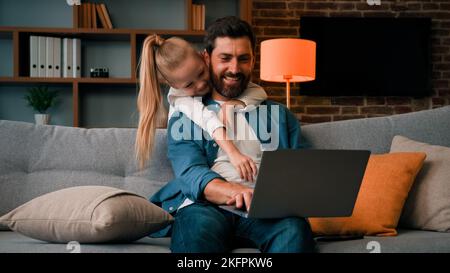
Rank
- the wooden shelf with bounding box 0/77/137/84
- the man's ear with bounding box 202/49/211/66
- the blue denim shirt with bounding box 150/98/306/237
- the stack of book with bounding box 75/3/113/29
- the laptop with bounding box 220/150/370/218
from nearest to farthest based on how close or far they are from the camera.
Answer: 1. the laptop with bounding box 220/150/370/218
2. the blue denim shirt with bounding box 150/98/306/237
3. the man's ear with bounding box 202/49/211/66
4. the wooden shelf with bounding box 0/77/137/84
5. the stack of book with bounding box 75/3/113/29

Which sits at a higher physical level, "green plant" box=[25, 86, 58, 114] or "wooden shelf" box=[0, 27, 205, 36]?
"wooden shelf" box=[0, 27, 205, 36]

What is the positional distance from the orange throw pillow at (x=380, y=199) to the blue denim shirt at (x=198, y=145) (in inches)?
11.1

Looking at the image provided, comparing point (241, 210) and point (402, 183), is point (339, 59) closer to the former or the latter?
point (402, 183)

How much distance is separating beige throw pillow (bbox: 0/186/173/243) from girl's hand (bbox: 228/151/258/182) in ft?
0.84

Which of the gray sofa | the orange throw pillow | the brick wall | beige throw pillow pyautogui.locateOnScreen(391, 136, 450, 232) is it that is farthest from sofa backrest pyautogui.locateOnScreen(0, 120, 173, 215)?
the brick wall

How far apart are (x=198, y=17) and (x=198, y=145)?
258cm

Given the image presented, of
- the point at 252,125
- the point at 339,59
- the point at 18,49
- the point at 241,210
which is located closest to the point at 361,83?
the point at 339,59

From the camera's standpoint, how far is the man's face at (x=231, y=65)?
6.50 feet

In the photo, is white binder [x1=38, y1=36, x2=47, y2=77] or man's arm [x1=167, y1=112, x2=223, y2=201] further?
white binder [x1=38, y1=36, x2=47, y2=77]

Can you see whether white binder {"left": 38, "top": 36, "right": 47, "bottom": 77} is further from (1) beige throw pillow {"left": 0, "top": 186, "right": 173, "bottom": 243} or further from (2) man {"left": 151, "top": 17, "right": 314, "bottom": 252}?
(1) beige throw pillow {"left": 0, "top": 186, "right": 173, "bottom": 243}

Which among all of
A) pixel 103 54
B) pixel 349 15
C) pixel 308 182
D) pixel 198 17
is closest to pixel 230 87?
pixel 308 182

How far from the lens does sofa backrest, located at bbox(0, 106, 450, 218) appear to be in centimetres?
200

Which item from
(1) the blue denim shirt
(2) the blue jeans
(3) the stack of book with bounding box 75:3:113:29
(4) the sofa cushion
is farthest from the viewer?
(3) the stack of book with bounding box 75:3:113:29

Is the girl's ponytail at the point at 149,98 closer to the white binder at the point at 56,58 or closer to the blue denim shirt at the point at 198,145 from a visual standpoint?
the blue denim shirt at the point at 198,145
